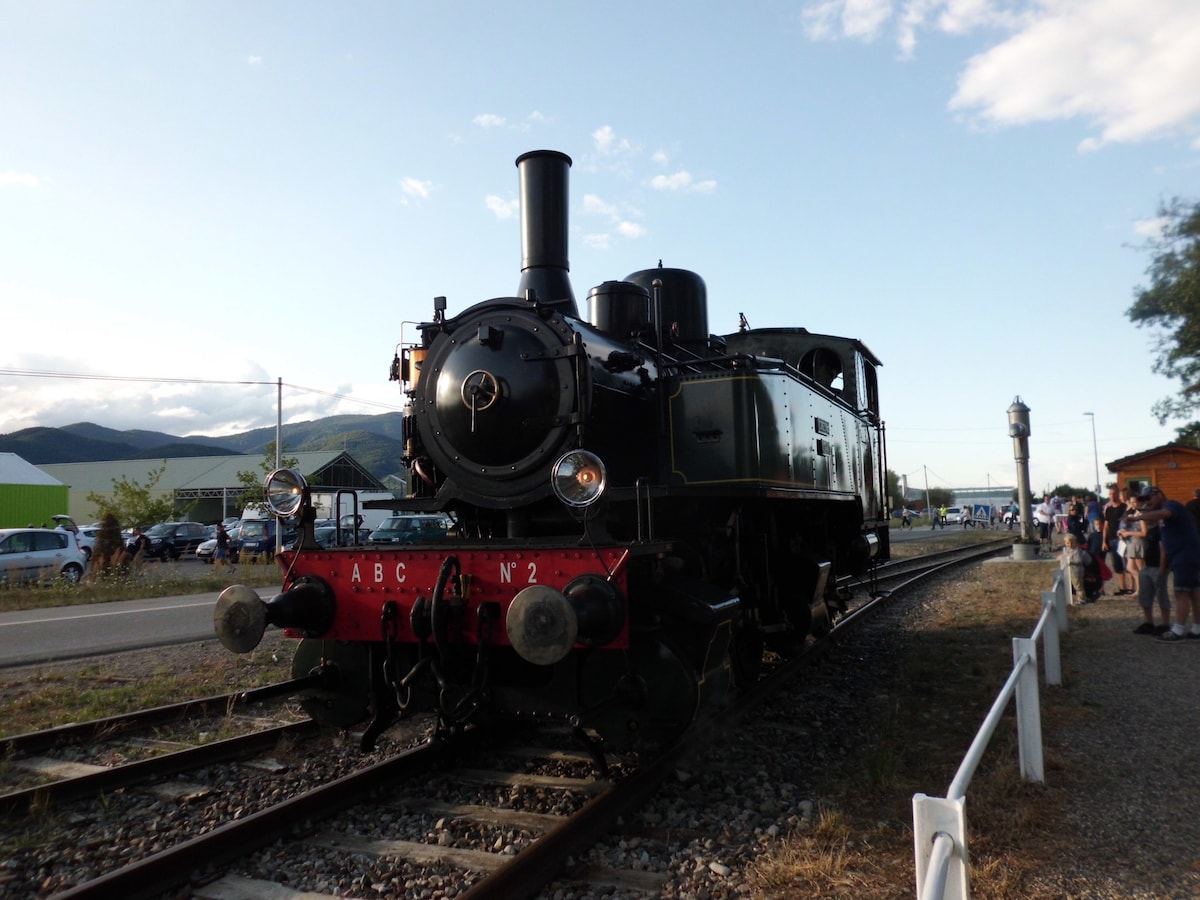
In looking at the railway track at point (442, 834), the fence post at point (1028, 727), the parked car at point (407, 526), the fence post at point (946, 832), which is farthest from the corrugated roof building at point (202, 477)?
the fence post at point (946, 832)

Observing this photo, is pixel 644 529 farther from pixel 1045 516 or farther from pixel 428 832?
pixel 1045 516

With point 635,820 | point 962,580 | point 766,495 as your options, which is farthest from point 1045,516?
point 635,820

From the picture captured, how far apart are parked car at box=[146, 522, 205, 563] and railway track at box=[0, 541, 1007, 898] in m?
25.8

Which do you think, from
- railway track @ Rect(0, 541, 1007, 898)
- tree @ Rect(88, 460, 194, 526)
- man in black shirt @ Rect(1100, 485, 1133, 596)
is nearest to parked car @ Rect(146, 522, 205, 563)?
tree @ Rect(88, 460, 194, 526)

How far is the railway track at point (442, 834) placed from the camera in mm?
3250

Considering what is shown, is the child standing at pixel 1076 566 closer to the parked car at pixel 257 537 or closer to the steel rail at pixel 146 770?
the steel rail at pixel 146 770

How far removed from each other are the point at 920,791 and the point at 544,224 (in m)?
4.23

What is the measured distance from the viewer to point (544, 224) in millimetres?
5992

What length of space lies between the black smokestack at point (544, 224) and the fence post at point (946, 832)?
14.0 feet

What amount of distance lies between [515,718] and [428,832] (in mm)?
773

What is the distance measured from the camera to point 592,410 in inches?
192

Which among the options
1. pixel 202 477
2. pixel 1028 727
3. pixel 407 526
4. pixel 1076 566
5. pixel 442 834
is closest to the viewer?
pixel 442 834

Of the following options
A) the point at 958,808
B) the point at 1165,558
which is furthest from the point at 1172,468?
the point at 958,808

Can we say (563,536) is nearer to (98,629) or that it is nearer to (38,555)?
(98,629)
